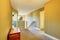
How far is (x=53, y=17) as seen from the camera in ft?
17.1

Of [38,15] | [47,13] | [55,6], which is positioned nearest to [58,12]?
[55,6]

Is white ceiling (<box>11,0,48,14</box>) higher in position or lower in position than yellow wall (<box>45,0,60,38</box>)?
higher

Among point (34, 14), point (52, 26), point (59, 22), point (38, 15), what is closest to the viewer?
point (59, 22)

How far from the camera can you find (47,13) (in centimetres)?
597

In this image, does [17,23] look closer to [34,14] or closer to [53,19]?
[34,14]

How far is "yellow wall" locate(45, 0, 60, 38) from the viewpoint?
4.74 meters

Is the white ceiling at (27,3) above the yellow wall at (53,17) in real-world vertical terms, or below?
above

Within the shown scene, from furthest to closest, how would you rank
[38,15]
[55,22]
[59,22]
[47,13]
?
[38,15] → [47,13] → [55,22] → [59,22]

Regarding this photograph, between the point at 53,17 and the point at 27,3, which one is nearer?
the point at 53,17

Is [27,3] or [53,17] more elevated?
[27,3]

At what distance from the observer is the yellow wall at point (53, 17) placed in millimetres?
4742

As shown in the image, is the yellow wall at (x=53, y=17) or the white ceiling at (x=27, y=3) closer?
the yellow wall at (x=53, y=17)

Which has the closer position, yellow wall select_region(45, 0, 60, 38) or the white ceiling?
yellow wall select_region(45, 0, 60, 38)

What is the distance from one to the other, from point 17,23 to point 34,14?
213 centimetres
